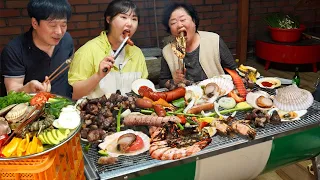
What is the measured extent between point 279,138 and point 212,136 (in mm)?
364

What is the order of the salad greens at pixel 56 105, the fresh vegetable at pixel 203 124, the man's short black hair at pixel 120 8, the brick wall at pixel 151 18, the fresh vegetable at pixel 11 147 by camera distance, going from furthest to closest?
the brick wall at pixel 151 18, the man's short black hair at pixel 120 8, the fresh vegetable at pixel 203 124, the salad greens at pixel 56 105, the fresh vegetable at pixel 11 147

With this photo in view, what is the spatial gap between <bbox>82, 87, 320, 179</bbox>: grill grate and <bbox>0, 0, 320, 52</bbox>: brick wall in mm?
3818

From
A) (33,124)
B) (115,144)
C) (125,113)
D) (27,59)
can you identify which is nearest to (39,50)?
(27,59)

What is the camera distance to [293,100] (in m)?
1.94

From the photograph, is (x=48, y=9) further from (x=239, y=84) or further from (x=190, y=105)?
(x=239, y=84)

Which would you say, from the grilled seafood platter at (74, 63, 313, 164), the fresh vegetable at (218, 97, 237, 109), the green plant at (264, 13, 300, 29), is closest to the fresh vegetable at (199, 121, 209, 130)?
the grilled seafood platter at (74, 63, 313, 164)

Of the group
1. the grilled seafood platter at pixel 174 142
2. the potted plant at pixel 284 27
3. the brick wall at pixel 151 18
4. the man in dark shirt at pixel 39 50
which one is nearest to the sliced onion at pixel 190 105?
the grilled seafood platter at pixel 174 142

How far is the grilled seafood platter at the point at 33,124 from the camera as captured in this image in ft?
3.83

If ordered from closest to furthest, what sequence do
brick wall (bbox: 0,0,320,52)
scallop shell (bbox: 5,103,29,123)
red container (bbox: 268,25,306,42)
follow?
scallop shell (bbox: 5,103,29,123)
brick wall (bbox: 0,0,320,52)
red container (bbox: 268,25,306,42)

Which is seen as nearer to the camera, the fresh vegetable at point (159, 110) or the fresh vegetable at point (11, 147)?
the fresh vegetable at point (11, 147)

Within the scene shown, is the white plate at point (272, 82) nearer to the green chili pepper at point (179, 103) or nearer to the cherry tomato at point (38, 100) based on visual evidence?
the green chili pepper at point (179, 103)

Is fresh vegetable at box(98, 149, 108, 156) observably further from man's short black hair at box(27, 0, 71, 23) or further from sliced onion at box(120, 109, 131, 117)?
man's short black hair at box(27, 0, 71, 23)

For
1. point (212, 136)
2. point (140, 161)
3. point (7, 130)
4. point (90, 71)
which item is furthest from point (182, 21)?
point (7, 130)

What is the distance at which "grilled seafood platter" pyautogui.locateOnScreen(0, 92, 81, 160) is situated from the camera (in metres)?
1.17
